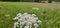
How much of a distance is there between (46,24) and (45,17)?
1.69 ft

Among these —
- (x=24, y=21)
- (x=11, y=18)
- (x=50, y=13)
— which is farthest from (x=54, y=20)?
(x=24, y=21)

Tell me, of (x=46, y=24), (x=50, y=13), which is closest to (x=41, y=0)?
(x=50, y=13)

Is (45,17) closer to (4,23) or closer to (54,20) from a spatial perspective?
(54,20)

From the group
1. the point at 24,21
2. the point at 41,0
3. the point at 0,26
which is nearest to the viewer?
the point at 24,21

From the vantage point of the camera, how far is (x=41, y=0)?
17.3m

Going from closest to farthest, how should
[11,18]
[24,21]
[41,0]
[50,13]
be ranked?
1. [24,21]
2. [11,18]
3. [50,13]
4. [41,0]

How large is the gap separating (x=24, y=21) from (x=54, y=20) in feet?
8.99

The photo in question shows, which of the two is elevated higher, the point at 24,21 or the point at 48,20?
the point at 24,21

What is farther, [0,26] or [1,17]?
[1,17]

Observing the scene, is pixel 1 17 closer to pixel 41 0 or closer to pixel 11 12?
Answer: pixel 11 12

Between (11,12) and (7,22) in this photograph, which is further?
(11,12)

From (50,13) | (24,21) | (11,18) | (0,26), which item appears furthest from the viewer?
(50,13)

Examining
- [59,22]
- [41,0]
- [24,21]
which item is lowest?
[41,0]

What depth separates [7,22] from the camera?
682 cm
